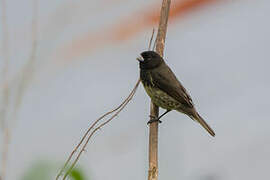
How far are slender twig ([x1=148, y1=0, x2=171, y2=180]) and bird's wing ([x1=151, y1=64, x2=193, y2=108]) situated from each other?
388 millimetres

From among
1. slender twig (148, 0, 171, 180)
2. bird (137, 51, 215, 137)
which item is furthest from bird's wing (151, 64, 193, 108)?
slender twig (148, 0, 171, 180)

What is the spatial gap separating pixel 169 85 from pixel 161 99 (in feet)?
1.12

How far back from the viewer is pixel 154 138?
306cm

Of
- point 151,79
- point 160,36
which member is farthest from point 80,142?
point 151,79

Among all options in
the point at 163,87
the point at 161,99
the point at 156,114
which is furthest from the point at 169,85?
the point at 156,114

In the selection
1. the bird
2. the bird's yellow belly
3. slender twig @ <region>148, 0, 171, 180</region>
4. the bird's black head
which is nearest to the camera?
slender twig @ <region>148, 0, 171, 180</region>

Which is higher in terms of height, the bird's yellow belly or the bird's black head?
the bird's black head

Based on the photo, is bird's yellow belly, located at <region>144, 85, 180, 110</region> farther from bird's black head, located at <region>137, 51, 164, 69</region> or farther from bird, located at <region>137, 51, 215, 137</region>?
bird's black head, located at <region>137, 51, 164, 69</region>

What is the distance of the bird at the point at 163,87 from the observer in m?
4.66

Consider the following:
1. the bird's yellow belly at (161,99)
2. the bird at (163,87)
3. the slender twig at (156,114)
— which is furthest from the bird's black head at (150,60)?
the slender twig at (156,114)

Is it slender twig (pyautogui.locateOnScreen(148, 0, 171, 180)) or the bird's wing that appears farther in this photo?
the bird's wing

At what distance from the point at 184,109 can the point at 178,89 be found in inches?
10.1

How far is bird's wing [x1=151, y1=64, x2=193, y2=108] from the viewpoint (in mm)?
4773

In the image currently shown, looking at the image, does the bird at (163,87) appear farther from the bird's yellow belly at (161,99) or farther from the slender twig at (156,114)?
the slender twig at (156,114)
